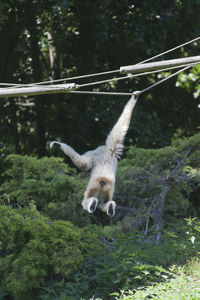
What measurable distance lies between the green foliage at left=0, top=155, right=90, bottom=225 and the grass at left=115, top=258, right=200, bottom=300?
1.67 m

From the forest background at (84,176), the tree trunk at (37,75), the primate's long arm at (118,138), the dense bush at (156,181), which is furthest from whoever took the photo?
the tree trunk at (37,75)

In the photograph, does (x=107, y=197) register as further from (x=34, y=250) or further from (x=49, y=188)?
(x=49, y=188)

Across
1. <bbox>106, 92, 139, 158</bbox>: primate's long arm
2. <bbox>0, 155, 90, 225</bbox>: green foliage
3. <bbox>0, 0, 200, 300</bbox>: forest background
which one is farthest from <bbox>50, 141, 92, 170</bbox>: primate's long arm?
<bbox>0, 155, 90, 225</bbox>: green foliage

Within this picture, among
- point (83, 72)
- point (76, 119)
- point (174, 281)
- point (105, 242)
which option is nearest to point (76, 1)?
point (83, 72)

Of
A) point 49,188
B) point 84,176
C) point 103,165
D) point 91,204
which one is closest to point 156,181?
point 84,176

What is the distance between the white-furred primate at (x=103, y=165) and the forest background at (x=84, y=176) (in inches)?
44.9

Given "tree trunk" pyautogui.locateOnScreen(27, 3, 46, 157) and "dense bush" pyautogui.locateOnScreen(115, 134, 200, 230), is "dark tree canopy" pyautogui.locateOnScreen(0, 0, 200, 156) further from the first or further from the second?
"dense bush" pyautogui.locateOnScreen(115, 134, 200, 230)

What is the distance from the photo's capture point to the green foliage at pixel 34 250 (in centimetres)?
517

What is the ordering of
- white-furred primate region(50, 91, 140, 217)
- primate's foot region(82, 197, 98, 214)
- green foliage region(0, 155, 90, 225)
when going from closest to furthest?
primate's foot region(82, 197, 98, 214)
white-furred primate region(50, 91, 140, 217)
green foliage region(0, 155, 90, 225)

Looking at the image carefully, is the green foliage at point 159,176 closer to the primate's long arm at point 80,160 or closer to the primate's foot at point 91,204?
the primate's long arm at point 80,160

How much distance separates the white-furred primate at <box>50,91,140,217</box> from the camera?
14.3 feet

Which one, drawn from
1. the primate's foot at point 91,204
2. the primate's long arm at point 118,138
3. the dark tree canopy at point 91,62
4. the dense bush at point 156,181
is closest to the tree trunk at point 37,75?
the dark tree canopy at point 91,62

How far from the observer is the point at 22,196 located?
263 inches

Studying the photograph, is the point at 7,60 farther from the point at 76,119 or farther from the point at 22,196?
the point at 22,196
